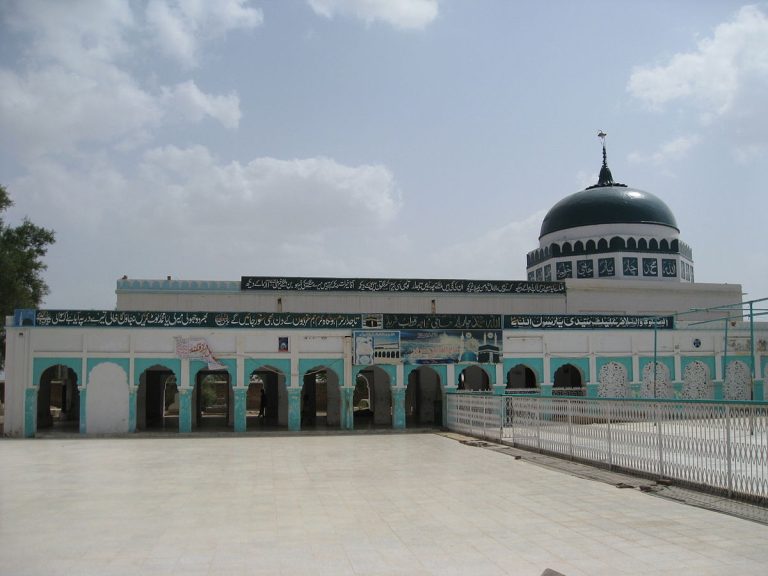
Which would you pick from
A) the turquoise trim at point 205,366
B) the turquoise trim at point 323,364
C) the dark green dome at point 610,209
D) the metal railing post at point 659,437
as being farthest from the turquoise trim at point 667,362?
the metal railing post at point 659,437

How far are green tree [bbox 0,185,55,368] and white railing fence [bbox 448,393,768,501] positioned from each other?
2138cm

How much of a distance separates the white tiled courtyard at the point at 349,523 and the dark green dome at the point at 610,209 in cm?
2221

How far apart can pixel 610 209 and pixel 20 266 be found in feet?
86.5

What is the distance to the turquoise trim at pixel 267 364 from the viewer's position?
78.1 feet

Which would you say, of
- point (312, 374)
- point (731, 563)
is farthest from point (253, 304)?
point (731, 563)

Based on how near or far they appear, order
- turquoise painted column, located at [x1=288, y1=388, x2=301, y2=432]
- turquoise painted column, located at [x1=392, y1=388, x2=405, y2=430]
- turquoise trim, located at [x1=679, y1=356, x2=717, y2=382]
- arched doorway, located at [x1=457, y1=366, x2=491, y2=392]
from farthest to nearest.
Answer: arched doorway, located at [x1=457, y1=366, x2=491, y2=392], turquoise trim, located at [x1=679, y1=356, x2=717, y2=382], turquoise painted column, located at [x1=392, y1=388, x2=405, y2=430], turquoise painted column, located at [x1=288, y1=388, x2=301, y2=432]

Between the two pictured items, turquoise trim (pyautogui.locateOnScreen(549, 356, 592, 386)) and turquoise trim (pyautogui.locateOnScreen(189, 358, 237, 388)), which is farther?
turquoise trim (pyautogui.locateOnScreen(549, 356, 592, 386))

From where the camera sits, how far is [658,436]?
484 inches

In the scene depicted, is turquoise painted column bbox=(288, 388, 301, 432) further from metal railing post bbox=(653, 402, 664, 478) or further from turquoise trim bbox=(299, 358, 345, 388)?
metal railing post bbox=(653, 402, 664, 478)

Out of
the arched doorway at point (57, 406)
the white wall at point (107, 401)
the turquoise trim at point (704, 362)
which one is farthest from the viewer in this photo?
the turquoise trim at point (704, 362)

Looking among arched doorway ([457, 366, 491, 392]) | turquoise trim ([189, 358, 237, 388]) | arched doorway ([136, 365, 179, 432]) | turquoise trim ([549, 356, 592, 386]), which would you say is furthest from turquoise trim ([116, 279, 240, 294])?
turquoise trim ([549, 356, 592, 386])

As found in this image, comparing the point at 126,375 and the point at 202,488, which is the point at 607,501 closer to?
the point at 202,488

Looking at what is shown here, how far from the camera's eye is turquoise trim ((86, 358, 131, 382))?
75.7 ft

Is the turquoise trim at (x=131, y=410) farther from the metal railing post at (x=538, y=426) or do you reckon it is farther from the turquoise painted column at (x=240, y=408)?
the metal railing post at (x=538, y=426)
